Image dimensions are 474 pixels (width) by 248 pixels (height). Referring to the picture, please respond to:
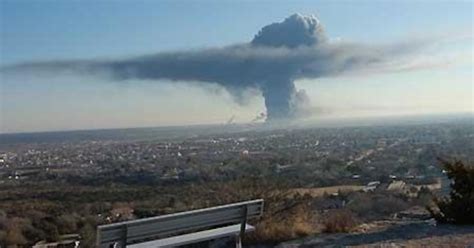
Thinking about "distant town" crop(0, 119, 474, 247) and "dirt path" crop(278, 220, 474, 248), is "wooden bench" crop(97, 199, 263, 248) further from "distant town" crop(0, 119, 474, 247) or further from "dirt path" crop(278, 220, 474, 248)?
"distant town" crop(0, 119, 474, 247)

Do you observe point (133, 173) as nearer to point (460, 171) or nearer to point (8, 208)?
point (8, 208)

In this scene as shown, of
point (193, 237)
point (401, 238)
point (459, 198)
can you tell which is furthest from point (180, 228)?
point (459, 198)

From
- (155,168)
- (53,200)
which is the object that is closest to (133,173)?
(155,168)

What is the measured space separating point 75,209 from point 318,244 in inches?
453

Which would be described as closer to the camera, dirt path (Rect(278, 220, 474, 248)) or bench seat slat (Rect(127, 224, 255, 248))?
bench seat slat (Rect(127, 224, 255, 248))

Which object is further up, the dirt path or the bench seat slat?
the bench seat slat

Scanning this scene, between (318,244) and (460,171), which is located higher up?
(460,171)

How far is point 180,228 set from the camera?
23.1 feet

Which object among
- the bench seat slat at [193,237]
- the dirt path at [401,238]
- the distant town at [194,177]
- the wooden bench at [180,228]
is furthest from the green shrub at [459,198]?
the bench seat slat at [193,237]

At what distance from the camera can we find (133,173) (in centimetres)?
2586

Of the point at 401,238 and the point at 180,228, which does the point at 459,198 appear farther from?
the point at 180,228

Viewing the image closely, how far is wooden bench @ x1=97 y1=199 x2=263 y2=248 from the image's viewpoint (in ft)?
21.2

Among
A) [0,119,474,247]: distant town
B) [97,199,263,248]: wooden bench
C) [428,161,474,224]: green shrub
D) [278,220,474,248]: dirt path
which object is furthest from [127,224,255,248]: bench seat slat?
[428,161,474,224]: green shrub

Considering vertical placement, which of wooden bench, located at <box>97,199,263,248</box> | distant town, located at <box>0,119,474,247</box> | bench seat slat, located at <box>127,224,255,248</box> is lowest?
distant town, located at <box>0,119,474,247</box>
